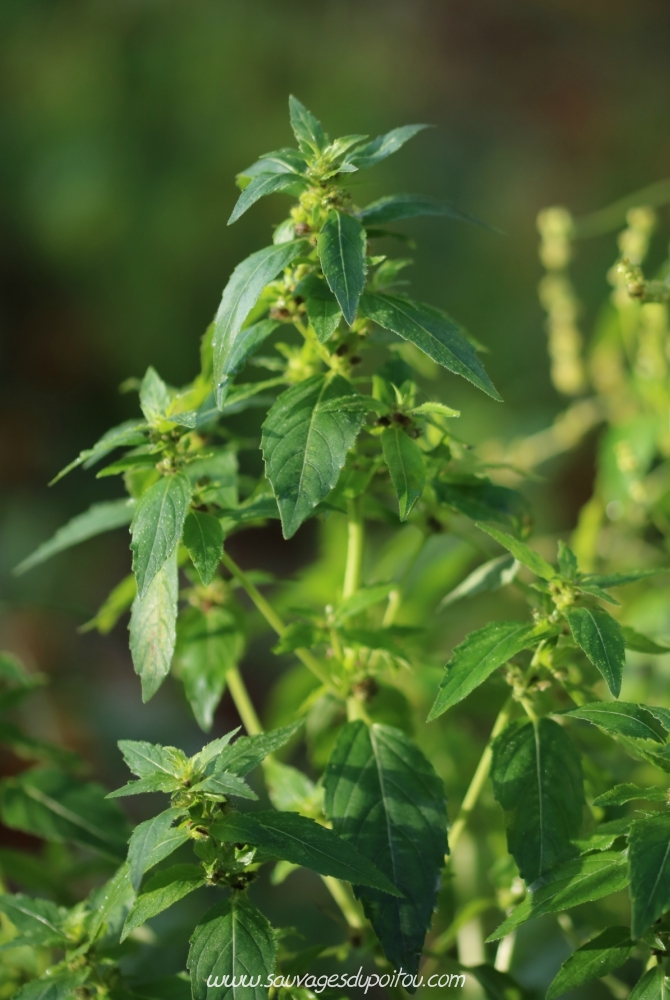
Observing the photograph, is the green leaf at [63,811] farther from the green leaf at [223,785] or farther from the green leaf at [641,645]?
the green leaf at [641,645]

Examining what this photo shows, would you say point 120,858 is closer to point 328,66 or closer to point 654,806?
point 654,806

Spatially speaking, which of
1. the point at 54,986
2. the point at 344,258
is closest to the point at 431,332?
the point at 344,258

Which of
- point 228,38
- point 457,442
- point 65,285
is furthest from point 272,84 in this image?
point 457,442

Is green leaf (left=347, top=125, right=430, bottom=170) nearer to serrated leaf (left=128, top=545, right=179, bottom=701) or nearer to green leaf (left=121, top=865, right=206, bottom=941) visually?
serrated leaf (left=128, top=545, right=179, bottom=701)

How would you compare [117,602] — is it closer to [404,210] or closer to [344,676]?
[344,676]

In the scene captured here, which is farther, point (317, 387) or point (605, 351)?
point (605, 351)

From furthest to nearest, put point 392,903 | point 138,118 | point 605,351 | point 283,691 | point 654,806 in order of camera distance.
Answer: point 138,118
point 605,351
point 283,691
point 654,806
point 392,903

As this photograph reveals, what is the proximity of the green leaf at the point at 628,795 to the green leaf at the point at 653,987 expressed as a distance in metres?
0.08

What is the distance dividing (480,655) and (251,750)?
0.12 meters

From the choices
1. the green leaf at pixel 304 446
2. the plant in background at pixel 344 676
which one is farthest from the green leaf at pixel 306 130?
the green leaf at pixel 304 446

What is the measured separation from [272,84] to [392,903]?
1893 millimetres

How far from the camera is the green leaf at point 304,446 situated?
46 cm

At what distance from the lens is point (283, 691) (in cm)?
89

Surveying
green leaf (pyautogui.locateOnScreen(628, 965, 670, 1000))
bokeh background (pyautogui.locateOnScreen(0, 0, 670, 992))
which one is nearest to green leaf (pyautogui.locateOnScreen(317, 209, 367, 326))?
green leaf (pyautogui.locateOnScreen(628, 965, 670, 1000))
